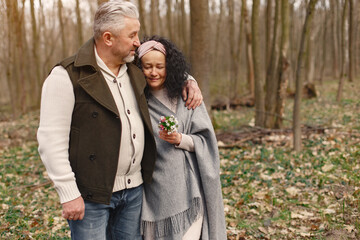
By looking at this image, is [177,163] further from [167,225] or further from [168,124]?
[167,225]

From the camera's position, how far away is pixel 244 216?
433 centimetres

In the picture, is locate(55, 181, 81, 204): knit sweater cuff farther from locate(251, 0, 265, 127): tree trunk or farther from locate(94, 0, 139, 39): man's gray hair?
locate(251, 0, 265, 127): tree trunk

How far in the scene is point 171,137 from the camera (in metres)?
2.24

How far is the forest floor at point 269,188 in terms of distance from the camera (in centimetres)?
393

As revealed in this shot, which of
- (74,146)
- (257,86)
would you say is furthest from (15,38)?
(74,146)

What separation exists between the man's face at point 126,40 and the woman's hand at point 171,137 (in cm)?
56

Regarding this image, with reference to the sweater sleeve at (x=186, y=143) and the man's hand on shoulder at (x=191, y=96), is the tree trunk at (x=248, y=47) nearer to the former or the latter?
the man's hand on shoulder at (x=191, y=96)

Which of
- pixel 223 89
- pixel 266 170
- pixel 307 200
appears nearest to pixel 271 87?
pixel 266 170

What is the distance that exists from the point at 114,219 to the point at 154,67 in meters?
1.10

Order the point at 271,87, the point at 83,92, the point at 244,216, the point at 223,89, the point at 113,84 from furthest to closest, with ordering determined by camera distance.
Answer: the point at 223,89
the point at 271,87
the point at 244,216
the point at 113,84
the point at 83,92

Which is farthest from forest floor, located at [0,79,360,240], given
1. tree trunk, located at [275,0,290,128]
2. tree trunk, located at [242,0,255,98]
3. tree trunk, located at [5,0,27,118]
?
tree trunk, located at [5,0,27,118]

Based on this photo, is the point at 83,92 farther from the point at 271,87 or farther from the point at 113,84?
the point at 271,87

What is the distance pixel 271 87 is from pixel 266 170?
10.5 ft

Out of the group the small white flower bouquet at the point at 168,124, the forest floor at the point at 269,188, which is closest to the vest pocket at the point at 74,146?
the small white flower bouquet at the point at 168,124
